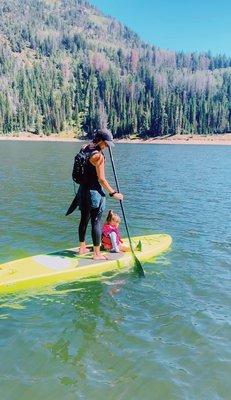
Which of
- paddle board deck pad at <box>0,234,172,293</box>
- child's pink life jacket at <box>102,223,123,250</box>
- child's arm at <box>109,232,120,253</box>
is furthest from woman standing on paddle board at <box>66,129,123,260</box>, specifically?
child's pink life jacket at <box>102,223,123,250</box>

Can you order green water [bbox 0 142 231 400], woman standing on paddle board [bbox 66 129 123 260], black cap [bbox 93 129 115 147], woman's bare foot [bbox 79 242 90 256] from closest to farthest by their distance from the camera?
green water [bbox 0 142 231 400] → black cap [bbox 93 129 115 147] → woman standing on paddle board [bbox 66 129 123 260] → woman's bare foot [bbox 79 242 90 256]

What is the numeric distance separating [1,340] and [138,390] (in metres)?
3.61

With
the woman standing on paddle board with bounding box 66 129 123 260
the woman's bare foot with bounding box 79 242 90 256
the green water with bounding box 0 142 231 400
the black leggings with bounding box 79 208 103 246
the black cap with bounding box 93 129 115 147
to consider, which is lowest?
the green water with bounding box 0 142 231 400

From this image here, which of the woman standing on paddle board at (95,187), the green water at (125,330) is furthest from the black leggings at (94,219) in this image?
the green water at (125,330)

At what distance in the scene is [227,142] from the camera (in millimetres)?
176125

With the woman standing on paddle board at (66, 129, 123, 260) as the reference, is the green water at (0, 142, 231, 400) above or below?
below

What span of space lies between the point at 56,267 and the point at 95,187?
2.88 meters

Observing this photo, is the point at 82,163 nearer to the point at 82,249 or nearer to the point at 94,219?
the point at 94,219

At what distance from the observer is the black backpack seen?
14970mm

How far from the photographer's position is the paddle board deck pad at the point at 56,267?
1388cm

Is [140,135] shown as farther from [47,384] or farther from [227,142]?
[47,384]

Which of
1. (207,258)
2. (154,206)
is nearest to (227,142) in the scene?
(154,206)

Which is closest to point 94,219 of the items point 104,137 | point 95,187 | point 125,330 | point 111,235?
point 95,187

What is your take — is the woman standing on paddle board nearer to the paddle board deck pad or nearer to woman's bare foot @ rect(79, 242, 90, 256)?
woman's bare foot @ rect(79, 242, 90, 256)
